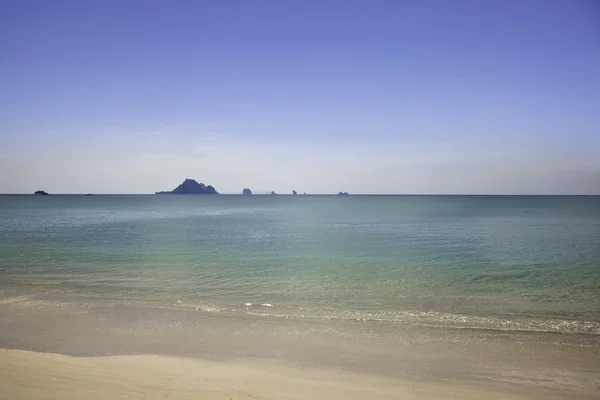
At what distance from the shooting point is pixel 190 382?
8.34 metres

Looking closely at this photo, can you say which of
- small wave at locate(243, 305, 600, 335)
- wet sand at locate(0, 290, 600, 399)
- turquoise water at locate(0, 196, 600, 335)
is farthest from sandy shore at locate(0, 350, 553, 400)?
turquoise water at locate(0, 196, 600, 335)

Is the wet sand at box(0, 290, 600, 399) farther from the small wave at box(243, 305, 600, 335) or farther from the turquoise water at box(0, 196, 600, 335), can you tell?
the turquoise water at box(0, 196, 600, 335)

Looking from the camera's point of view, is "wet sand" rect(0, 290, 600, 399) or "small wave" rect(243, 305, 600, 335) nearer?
"wet sand" rect(0, 290, 600, 399)

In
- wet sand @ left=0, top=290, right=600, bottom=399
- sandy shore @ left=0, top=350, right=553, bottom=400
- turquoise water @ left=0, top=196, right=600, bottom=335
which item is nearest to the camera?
sandy shore @ left=0, top=350, right=553, bottom=400

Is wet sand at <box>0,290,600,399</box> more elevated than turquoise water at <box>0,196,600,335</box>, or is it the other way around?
wet sand at <box>0,290,600,399</box>

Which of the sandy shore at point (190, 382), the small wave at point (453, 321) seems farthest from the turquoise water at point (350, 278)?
the sandy shore at point (190, 382)

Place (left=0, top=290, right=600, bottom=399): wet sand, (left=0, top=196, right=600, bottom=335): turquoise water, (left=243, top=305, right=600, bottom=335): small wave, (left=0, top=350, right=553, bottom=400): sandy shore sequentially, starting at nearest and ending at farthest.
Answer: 1. (left=0, top=350, right=553, bottom=400): sandy shore
2. (left=0, top=290, right=600, bottom=399): wet sand
3. (left=243, top=305, right=600, bottom=335): small wave
4. (left=0, top=196, right=600, bottom=335): turquoise water

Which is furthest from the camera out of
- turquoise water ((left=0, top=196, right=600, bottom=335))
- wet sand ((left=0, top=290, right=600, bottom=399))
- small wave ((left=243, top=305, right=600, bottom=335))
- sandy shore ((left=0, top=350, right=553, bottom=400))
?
turquoise water ((left=0, top=196, right=600, bottom=335))

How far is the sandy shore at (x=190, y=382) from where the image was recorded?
307 inches

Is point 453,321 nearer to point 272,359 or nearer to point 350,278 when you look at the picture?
point 272,359

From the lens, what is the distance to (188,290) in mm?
18234

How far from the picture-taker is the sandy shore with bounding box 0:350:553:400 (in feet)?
25.6

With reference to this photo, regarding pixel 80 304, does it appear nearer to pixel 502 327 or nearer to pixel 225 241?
pixel 502 327

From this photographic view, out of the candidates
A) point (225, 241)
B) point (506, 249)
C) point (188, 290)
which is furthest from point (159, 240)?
point (506, 249)
